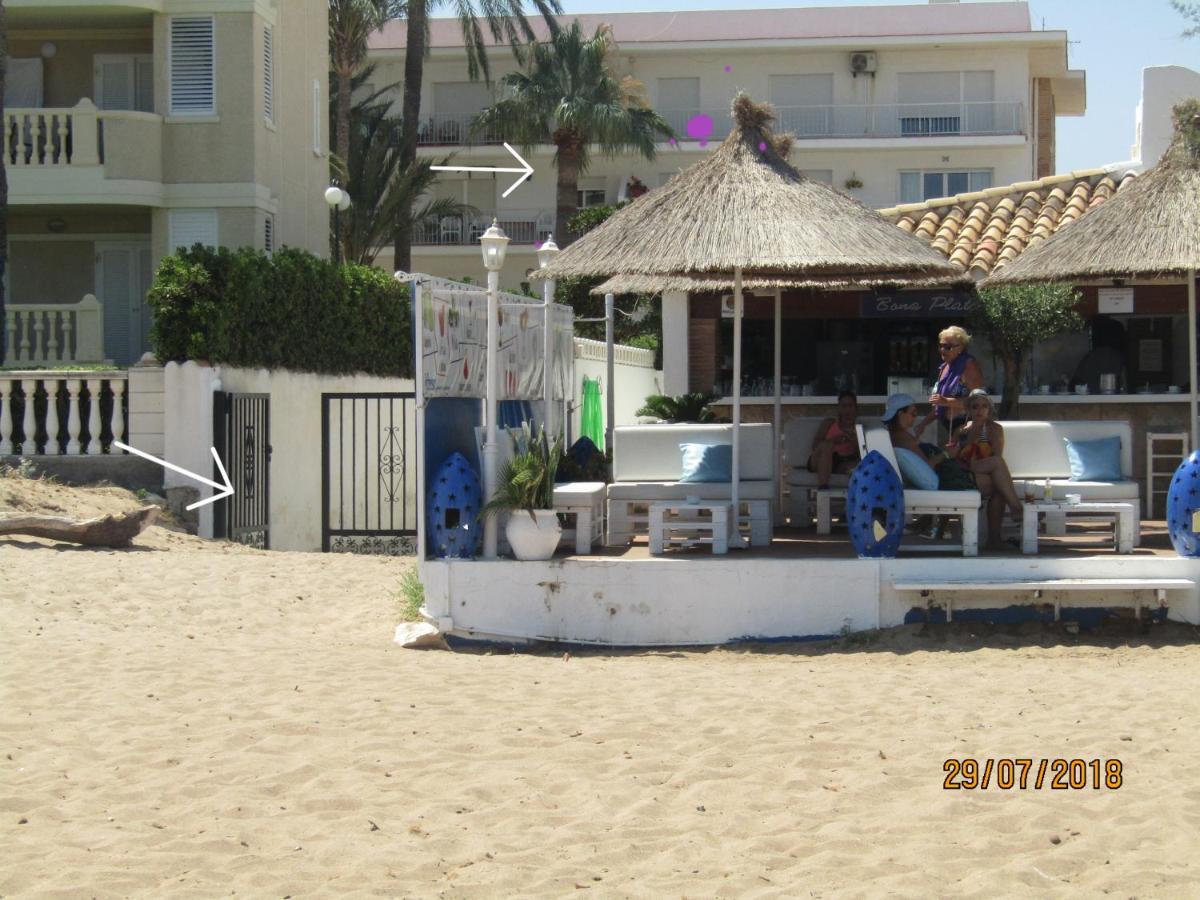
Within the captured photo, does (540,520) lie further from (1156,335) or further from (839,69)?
(839,69)

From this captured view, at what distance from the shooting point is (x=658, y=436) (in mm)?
11461

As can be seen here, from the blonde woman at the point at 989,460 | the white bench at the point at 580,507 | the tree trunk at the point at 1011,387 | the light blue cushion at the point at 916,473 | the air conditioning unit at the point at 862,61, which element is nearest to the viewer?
the light blue cushion at the point at 916,473

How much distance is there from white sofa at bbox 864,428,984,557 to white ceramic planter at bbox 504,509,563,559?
2.15 metres

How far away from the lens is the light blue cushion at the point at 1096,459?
11.1 meters

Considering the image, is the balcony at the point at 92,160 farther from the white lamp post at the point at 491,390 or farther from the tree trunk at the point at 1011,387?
the white lamp post at the point at 491,390

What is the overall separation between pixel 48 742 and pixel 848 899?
3930 mm

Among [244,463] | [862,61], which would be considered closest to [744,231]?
[244,463]

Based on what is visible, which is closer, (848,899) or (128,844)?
(848,899)

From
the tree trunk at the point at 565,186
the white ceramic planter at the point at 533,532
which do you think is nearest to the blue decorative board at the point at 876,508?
the white ceramic planter at the point at 533,532

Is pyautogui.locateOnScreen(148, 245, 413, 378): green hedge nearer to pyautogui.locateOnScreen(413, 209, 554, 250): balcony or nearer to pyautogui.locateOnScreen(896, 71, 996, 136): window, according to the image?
pyautogui.locateOnScreen(413, 209, 554, 250): balcony

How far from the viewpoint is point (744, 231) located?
10.5 meters

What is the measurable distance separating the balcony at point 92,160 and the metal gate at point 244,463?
5913 mm

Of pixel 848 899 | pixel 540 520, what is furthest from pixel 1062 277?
pixel 848 899

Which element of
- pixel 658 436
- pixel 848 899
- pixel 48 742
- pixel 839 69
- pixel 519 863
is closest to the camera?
pixel 848 899
